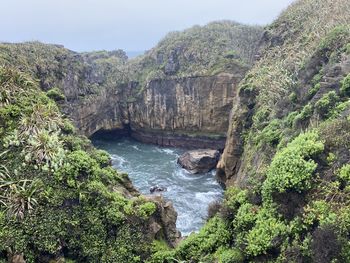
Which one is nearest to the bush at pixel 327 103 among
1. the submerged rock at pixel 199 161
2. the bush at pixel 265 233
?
the bush at pixel 265 233

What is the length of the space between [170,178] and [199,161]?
4.16 metres

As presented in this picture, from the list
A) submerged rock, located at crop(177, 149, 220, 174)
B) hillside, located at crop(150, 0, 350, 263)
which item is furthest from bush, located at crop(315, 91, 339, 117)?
submerged rock, located at crop(177, 149, 220, 174)

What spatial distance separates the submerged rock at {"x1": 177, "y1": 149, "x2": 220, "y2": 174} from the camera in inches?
1762

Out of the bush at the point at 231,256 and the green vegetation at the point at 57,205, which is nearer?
the bush at the point at 231,256

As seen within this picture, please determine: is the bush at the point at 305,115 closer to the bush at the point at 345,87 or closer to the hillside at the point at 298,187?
the hillside at the point at 298,187

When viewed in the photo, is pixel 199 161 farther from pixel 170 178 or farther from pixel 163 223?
pixel 163 223

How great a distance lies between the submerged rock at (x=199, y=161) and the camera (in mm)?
44750

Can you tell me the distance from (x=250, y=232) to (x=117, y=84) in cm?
5111

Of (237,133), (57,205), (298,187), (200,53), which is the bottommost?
(237,133)

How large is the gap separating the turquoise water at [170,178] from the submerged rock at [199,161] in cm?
77

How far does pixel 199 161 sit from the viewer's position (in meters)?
44.8

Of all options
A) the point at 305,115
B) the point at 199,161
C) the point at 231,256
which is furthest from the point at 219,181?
the point at 231,256

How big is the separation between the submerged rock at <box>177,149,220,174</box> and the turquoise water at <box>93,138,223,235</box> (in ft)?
2.53

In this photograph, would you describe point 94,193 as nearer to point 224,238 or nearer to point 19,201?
point 19,201
